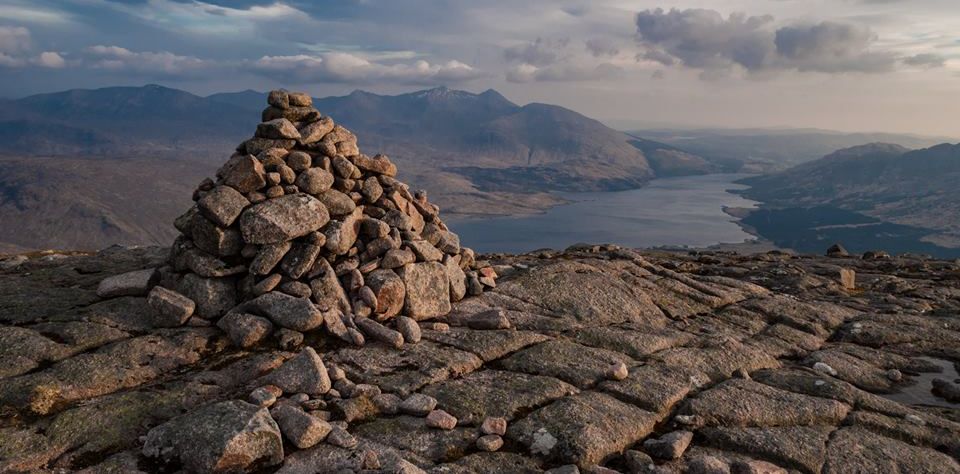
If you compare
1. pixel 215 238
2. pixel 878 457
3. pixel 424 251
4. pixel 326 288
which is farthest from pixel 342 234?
pixel 878 457

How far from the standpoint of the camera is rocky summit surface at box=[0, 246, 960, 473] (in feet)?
48.0

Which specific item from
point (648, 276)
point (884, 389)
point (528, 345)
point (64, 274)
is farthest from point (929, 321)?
point (64, 274)

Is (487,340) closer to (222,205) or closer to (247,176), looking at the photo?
(222,205)

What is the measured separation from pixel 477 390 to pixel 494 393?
59cm

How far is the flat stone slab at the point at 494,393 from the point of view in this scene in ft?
56.1

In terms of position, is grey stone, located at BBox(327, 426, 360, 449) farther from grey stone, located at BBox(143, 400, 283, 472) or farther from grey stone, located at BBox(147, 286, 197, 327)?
grey stone, located at BBox(147, 286, 197, 327)

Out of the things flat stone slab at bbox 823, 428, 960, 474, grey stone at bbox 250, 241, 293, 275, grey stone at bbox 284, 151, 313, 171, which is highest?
grey stone at bbox 284, 151, 313, 171

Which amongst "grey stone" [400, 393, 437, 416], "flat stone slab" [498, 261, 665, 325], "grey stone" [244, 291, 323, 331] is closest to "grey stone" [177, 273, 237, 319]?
"grey stone" [244, 291, 323, 331]

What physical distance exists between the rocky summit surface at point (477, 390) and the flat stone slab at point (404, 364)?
81 mm

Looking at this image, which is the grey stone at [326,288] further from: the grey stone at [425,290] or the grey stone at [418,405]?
the grey stone at [418,405]

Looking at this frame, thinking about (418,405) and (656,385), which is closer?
(418,405)

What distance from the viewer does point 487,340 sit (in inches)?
889

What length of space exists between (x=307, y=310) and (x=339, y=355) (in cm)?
235

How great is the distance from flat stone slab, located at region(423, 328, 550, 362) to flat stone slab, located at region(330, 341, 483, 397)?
56cm
